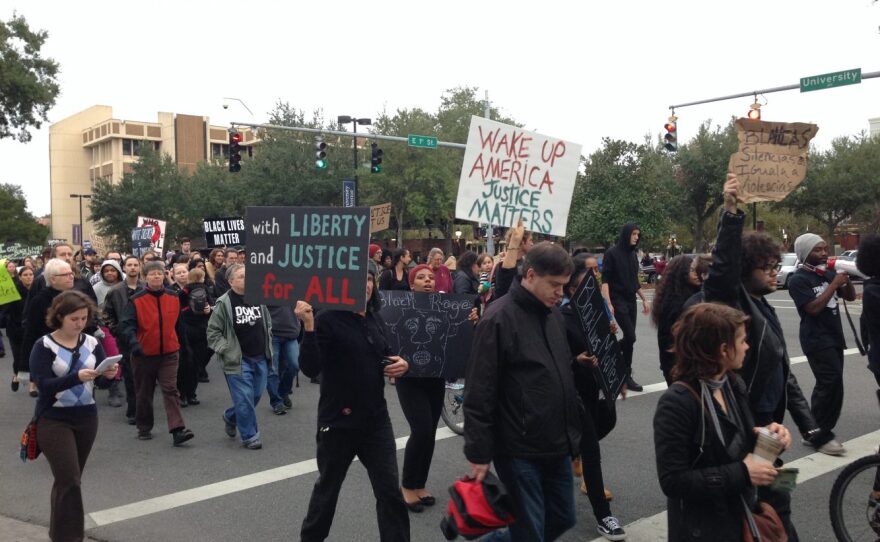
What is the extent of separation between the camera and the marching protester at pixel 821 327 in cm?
692

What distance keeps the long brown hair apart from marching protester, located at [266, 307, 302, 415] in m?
6.57

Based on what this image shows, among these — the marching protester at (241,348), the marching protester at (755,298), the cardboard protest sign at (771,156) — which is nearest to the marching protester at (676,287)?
the cardboard protest sign at (771,156)

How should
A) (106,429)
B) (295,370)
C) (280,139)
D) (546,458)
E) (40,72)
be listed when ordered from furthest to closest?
(280,139) → (40,72) → (295,370) → (106,429) → (546,458)

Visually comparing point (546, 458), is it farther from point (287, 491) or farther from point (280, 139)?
point (280, 139)

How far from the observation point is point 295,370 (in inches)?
368

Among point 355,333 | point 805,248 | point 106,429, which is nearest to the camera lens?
point 355,333

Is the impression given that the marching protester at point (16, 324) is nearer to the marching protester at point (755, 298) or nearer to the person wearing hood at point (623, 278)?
the person wearing hood at point (623, 278)

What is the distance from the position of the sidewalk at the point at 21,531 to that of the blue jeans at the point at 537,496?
10.5ft

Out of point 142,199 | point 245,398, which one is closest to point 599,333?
A: point 245,398

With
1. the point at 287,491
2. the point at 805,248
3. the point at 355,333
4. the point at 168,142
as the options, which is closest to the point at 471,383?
the point at 355,333

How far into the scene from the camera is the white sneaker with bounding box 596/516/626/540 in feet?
16.7

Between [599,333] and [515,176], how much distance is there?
186 cm

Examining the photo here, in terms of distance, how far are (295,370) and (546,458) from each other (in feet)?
19.6

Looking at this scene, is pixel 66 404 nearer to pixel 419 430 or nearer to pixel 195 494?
pixel 195 494
